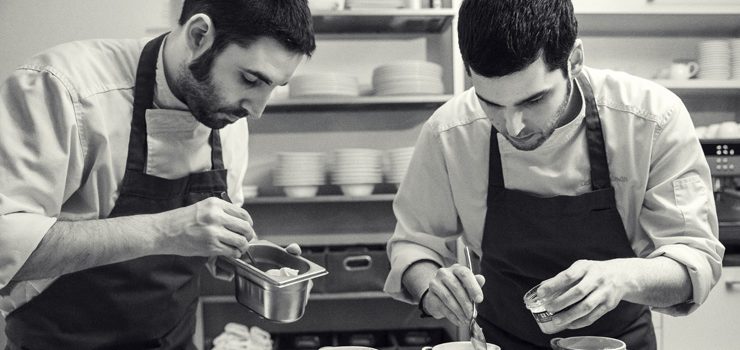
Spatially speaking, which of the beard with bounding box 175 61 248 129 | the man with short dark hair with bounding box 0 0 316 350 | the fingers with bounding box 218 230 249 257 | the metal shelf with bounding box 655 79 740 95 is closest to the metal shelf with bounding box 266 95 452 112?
the metal shelf with bounding box 655 79 740 95

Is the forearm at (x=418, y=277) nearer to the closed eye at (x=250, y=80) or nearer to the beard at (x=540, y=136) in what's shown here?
the beard at (x=540, y=136)

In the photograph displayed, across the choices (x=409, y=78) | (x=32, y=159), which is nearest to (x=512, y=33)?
(x=32, y=159)

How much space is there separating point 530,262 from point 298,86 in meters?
1.82

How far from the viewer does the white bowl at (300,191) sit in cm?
320

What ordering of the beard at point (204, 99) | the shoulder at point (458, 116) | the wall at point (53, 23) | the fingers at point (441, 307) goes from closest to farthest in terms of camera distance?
1. the fingers at point (441, 307)
2. the beard at point (204, 99)
3. the shoulder at point (458, 116)
4. the wall at point (53, 23)

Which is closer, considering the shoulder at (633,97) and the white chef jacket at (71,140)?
the white chef jacket at (71,140)

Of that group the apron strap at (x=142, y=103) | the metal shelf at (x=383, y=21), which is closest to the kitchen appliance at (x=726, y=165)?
the metal shelf at (x=383, y=21)

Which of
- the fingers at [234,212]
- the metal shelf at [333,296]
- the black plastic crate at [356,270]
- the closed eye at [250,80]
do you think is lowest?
the metal shelf at [333,296]

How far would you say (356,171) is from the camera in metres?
3.16

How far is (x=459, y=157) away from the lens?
1.72 m

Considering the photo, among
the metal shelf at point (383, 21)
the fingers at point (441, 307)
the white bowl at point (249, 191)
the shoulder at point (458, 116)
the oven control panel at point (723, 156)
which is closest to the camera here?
the fingers at point (441, 307)

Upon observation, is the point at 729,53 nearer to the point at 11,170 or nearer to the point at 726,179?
the point at 726,179

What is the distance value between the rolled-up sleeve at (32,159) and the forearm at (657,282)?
1132mm

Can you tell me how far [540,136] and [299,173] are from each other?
183 centimetres
